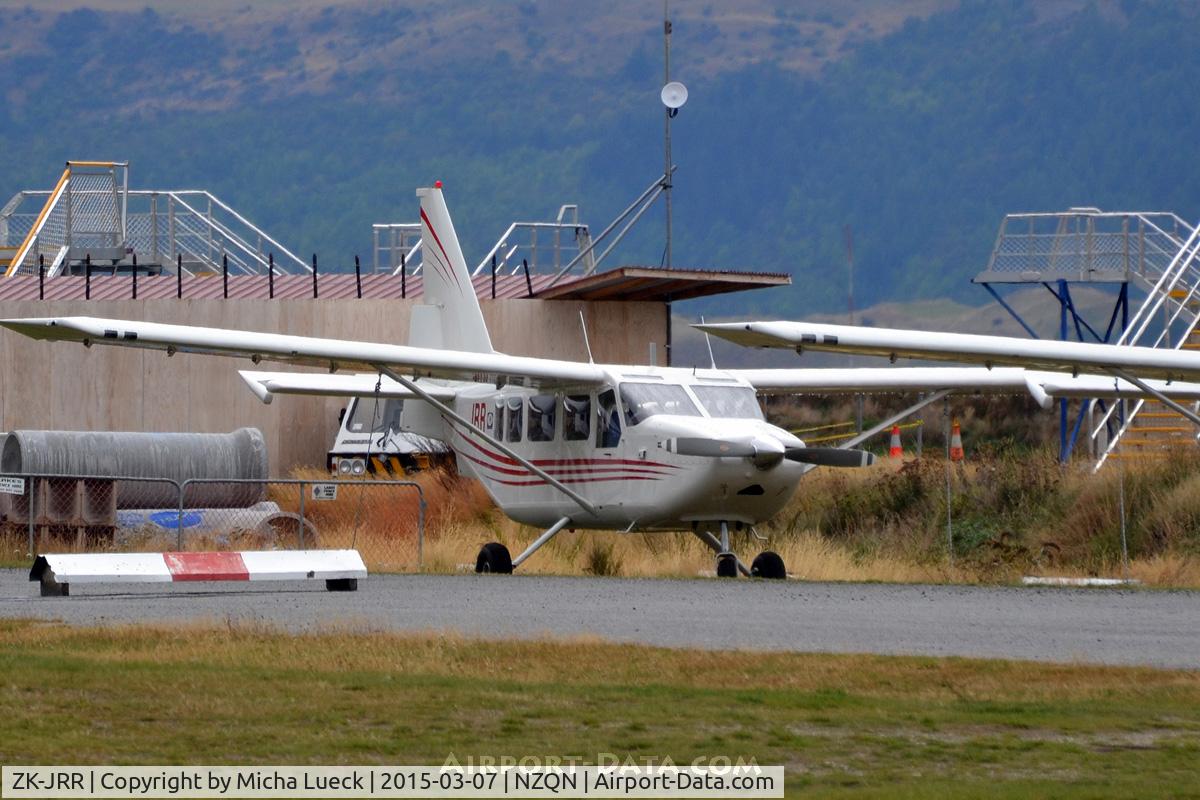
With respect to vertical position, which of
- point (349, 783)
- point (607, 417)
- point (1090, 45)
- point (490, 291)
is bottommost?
point (349, 783)

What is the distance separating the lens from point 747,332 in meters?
15.6

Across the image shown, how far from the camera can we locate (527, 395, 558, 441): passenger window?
24.0m

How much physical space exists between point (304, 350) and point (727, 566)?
192 inches

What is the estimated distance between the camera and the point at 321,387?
25156mm

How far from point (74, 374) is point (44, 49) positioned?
16977 centimetres

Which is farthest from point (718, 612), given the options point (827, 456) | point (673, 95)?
point (673, 95)

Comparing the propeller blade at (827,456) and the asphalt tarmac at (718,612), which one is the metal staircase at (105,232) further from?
the asphalt tarmac at (718,612)

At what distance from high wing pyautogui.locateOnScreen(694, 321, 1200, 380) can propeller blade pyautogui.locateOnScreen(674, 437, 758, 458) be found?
3.41 m

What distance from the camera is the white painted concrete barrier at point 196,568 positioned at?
1805 centimetres

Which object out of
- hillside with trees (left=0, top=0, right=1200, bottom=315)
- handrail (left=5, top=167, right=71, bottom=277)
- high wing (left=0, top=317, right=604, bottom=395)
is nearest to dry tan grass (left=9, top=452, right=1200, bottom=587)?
high wing (left=0, top=317, right=604, bottom=395)

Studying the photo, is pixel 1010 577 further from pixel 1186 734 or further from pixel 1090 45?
pixel 1090 45

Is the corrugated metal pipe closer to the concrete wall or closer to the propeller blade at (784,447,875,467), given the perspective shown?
the concrete wall

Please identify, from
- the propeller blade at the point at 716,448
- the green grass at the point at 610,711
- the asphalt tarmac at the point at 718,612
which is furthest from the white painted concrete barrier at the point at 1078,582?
the green grass at the point at 610,711

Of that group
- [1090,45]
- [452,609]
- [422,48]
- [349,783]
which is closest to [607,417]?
[452,609]
